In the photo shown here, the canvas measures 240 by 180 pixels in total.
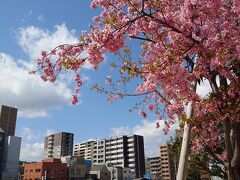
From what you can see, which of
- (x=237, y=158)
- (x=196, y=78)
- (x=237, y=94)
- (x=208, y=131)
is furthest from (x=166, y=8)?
(x=208, y=131)

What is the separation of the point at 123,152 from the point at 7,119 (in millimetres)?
70194

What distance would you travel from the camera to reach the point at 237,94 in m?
7.57

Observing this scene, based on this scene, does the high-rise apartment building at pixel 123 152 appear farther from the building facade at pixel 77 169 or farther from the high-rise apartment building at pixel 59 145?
the building facade at pixel 77 169

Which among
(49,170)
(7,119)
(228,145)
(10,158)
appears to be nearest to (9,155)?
(10,158)

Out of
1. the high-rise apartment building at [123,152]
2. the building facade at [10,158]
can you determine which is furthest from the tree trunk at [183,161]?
the high-rise apartment building at [123,152]

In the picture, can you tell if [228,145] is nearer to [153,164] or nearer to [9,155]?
[9,155]

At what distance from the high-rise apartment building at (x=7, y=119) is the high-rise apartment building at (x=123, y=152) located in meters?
51.2

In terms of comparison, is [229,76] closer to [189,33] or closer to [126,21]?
[189,33]

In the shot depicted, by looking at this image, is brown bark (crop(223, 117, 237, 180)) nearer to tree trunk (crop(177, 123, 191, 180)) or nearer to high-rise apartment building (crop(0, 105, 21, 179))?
tree trunk (crop(177, 123, 191, 180))

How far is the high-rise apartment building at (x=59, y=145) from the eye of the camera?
16938 centimetres

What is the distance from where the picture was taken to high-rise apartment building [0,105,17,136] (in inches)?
6935

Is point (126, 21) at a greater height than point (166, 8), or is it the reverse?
point (166, 8)

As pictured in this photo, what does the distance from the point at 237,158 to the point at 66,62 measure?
4.42 m

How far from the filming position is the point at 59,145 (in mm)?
170125
